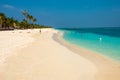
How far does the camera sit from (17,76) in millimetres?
7855

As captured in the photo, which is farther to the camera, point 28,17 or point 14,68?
point 28,17

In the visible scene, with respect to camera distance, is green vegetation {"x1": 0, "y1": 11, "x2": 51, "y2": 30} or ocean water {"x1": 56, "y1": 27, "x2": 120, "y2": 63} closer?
ocean water {"x1": 56, "y1": 27, "x2": 120, "y2": 63}

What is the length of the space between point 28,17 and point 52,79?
89.6 metres

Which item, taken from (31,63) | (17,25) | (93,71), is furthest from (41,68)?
(17,25)

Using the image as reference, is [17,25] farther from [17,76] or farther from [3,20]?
[17,76]

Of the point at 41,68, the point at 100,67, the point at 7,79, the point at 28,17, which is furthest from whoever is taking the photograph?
the point at 28,17

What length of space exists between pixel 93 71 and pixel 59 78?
2.18m

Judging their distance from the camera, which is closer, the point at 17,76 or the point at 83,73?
the point at 17,76

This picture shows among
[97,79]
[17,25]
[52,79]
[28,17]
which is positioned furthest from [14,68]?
[28,17]

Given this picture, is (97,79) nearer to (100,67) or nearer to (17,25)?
(100,67)

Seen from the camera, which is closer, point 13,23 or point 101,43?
point 101,43

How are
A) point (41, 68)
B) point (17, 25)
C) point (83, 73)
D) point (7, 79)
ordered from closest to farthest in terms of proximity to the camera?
1. point (7, 79)
2. point (83, 73)
3. point (41, 68)
4. point (17, 25)

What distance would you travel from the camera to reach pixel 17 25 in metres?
84.2

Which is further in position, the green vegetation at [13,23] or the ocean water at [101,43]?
the green vegetation at [13,23]
